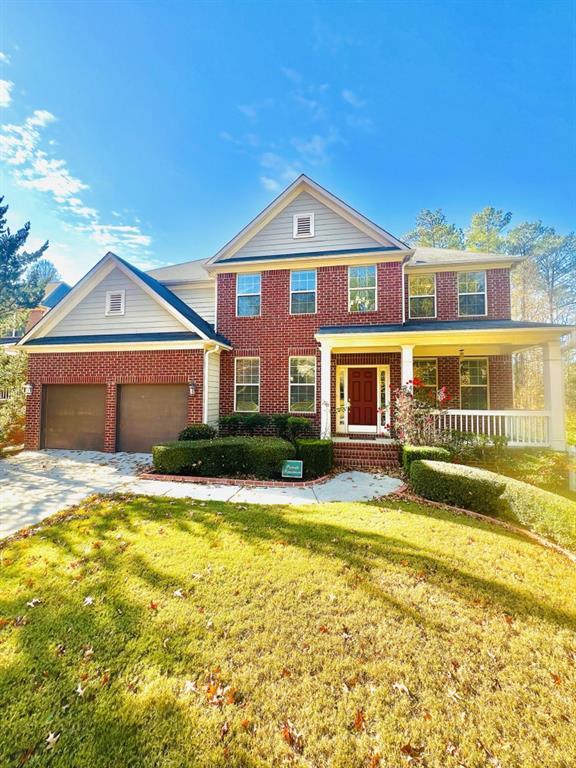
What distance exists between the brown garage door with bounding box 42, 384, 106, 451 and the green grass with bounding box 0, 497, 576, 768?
743 centimetres

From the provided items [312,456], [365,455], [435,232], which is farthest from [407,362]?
[435,232]

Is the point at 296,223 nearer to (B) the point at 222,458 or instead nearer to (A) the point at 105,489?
(B) the point at 222,458

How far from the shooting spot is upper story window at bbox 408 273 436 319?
40.3 ft

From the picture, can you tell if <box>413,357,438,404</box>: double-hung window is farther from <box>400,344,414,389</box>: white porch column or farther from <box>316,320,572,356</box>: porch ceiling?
<box>400,344,414,389</box>: white porch column

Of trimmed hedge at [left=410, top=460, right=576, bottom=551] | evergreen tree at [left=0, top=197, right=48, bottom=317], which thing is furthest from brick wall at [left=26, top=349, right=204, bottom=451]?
trimmed hedge at [left=410, top=460, right=576, bottom=551]

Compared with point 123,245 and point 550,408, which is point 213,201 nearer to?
point 123,245

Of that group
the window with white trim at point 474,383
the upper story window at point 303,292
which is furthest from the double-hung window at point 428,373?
the upper story window at point 303,292

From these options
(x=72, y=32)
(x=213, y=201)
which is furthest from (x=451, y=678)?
(x=213, y=201)

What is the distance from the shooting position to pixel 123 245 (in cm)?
1711

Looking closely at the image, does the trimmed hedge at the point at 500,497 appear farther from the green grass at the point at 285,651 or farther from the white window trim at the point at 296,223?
the white window trim at the point at 296,223

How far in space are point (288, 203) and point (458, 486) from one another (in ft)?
36.7

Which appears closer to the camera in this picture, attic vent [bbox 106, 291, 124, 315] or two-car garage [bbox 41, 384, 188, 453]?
two-car garage [bbox 41, 384, 188, 453]

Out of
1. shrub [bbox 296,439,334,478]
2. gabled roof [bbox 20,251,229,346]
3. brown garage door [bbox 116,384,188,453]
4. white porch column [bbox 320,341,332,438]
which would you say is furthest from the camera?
gabled roof [bbox 20,251,229,346]

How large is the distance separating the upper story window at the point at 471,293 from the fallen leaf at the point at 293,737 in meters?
12.8
